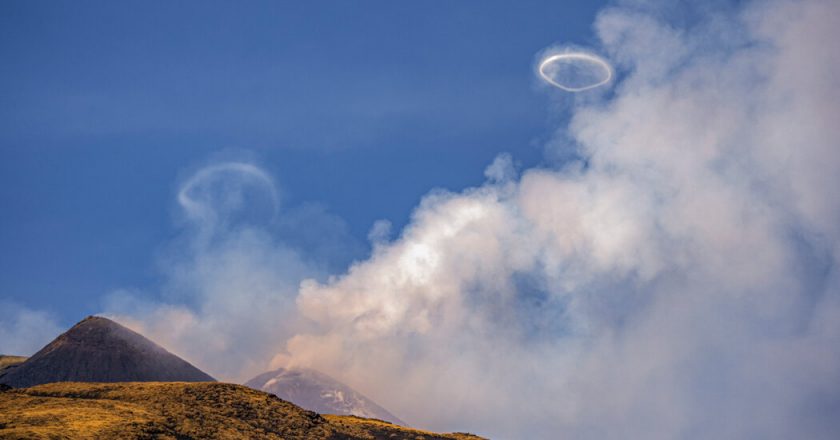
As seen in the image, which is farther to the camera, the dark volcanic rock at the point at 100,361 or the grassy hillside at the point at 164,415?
the dark volcanic rock at the point at 100,361

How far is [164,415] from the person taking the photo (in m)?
87.5

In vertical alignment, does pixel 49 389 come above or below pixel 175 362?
below

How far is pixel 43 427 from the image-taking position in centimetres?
7150

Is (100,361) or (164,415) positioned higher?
(100,361)

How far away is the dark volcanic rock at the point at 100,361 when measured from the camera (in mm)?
172000

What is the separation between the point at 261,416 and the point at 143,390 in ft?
57.8

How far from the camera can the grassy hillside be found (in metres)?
74.6

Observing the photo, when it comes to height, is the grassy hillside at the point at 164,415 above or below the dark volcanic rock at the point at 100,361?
below

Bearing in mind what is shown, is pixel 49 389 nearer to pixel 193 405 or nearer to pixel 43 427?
pixel 193 405

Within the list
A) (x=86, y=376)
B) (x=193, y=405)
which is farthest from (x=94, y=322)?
(x=193, y=405)

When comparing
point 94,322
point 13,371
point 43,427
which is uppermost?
point 94,322

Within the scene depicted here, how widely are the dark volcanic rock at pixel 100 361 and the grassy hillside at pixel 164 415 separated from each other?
8142 cm

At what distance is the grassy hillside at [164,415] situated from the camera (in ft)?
245

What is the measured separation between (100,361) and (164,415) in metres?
106
